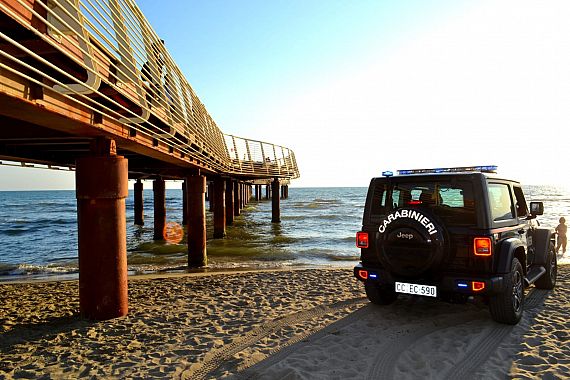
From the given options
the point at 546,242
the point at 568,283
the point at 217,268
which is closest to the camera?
the point at 546,242

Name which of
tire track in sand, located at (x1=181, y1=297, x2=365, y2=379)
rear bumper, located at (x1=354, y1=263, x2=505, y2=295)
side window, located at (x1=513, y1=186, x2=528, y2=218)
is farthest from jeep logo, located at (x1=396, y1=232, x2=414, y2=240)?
side window, located at (x1=513, y1=186, x2=528, y2=218)

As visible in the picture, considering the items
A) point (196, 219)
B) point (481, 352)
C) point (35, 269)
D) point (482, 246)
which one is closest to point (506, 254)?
point (482, 246)

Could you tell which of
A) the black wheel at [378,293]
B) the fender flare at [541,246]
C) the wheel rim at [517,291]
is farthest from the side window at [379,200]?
the fender flare at [541,246]

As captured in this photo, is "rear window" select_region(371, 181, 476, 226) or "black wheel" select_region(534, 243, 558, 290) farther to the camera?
"black wheel" select_region(534, 243, 558, 290)

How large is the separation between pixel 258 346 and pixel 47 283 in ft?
22.6

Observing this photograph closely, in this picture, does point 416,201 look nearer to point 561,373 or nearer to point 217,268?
point 561,373

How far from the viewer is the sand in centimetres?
411

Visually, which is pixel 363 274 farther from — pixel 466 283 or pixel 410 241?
pixel 466 283

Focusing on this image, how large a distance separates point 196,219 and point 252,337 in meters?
7.87

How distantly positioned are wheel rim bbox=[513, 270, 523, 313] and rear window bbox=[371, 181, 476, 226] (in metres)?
1.11

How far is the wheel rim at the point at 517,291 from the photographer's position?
5.24 m

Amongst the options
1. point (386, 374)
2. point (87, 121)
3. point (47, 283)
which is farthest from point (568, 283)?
point (47, 283)

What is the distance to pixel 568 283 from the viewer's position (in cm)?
795

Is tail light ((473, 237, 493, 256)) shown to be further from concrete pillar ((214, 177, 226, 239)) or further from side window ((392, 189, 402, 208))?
concrete pillar ((214, 177, 226, 239))
